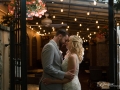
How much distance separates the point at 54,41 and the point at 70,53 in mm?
254

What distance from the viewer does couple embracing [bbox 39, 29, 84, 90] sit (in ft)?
9.11

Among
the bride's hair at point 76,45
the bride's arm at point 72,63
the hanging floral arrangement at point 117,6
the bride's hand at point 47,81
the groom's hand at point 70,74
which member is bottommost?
the bride's hand at point 47,81

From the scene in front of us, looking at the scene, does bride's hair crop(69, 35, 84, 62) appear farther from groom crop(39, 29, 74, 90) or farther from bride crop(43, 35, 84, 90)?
groom crop(39, 29, 74, 90)

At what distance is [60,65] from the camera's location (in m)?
2.92

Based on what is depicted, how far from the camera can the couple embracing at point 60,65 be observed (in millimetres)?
2775

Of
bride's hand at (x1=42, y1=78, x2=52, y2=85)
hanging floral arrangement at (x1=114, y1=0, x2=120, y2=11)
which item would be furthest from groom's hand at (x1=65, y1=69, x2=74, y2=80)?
hanging floral arrangement at (x1=114, y1=0, x2=120, y2=11)

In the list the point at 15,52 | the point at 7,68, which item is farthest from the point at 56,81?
the point at 7,68

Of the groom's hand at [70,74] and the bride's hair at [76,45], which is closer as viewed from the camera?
the groom's hand at [70,74]

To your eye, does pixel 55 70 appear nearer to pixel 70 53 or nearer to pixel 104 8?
pixel 70 53

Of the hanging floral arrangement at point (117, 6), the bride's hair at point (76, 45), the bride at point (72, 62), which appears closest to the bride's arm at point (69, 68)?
the bride at point (72, 62)

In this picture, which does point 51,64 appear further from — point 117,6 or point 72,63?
point 117,6

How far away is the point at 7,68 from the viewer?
13.0 ft

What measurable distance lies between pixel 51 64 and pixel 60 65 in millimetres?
180

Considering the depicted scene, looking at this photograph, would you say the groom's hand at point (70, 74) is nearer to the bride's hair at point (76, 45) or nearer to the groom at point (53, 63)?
the groom at point (53, 63)
